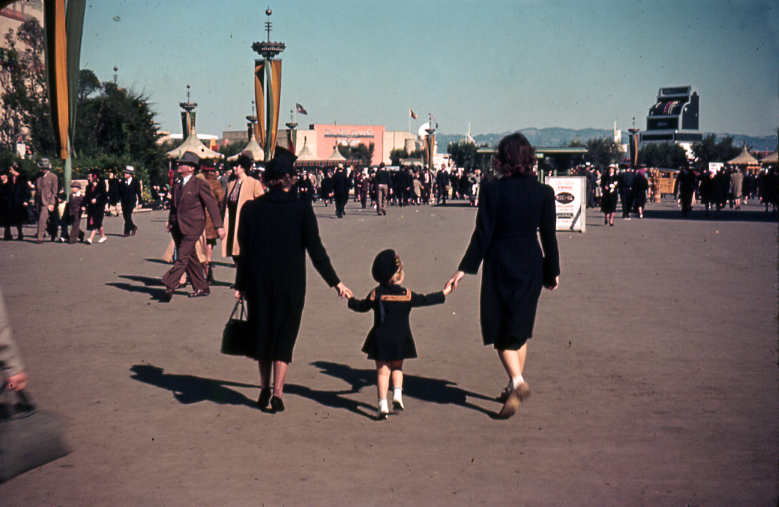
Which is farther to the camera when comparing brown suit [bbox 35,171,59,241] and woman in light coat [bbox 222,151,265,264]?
brown suit [bbox 35,171,59,241]

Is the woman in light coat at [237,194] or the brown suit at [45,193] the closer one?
the woman in light coat at [237,194]

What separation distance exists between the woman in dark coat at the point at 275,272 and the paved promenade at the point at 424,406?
384mm

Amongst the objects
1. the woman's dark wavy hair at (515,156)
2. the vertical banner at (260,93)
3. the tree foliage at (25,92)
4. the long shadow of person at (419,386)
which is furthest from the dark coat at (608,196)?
the tree foliage at (25,92)

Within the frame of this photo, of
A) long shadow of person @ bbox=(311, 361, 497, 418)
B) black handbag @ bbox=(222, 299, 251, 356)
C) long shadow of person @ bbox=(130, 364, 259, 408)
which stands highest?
black handbag @ bbox=(222, 299, 251, 356)

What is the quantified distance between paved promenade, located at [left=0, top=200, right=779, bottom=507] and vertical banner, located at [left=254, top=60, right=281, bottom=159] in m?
16.5

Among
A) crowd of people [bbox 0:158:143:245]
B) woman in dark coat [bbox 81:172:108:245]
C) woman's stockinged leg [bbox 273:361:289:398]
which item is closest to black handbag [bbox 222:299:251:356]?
woman's stockinged leg [bbox 273:361:289:398]

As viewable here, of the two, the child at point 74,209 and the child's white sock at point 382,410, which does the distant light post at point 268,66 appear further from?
the child's white sock at point 382,410

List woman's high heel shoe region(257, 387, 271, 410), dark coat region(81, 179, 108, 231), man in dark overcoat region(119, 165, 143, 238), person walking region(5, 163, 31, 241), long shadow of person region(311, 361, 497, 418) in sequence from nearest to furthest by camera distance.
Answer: woman's high heel shoe region(257, 387, 271, 410) → long shadow of person region(311, 361, 497, 418) → dark coat region(81, 179, 108, 231) → person walking region(5, 163, 31, 241) → man in dark overcoat region(119, 165, 143, 238)

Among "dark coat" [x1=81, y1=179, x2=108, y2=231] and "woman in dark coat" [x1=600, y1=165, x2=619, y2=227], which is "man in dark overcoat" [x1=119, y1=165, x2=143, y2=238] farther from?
"woman in dark coat" [x1=600, y1=165, x2=619, y2=227]

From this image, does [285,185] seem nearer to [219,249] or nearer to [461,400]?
[461,400]

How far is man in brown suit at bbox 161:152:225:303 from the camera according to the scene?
10.2 meters

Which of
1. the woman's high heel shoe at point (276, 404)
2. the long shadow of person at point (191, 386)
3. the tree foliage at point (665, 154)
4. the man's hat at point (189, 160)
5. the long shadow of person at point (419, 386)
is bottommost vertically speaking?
the long shadow of person at point (191, 386)

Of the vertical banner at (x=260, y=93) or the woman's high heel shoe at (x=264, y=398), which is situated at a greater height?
the vertical banner at (x=260, y=93)

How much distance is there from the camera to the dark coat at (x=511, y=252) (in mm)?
5410
